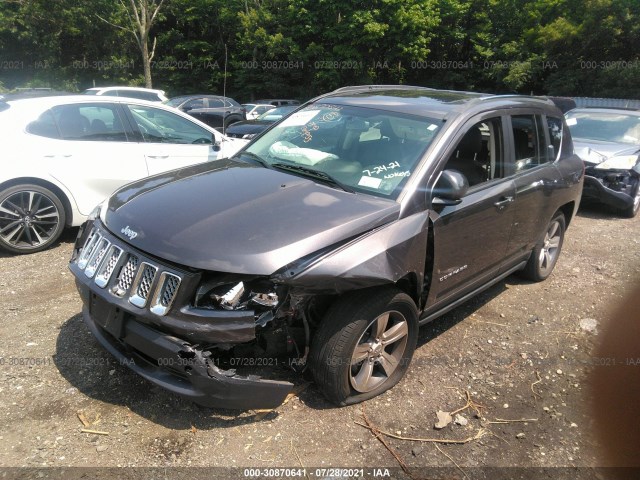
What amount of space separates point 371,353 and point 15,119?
4.59 meters

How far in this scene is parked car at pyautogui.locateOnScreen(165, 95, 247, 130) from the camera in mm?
15912

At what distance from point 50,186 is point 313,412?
13.1 feet

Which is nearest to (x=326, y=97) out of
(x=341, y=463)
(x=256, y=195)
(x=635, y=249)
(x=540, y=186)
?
(x=256, y=195)

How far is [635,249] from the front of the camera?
6.64 m

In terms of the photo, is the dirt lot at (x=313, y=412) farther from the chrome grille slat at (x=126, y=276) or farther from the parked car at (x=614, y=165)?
the parked car at (x=614, y=165)

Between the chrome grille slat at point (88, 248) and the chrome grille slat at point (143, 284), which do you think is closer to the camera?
the chrome grille slat at point (143, 284)

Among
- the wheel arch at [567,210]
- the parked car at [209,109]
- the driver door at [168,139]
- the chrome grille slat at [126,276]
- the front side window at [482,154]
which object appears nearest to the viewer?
the chrome grille slat at [126,276]

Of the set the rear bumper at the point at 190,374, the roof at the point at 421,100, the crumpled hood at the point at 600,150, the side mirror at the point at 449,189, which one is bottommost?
the rear bumper at the point at 190,374

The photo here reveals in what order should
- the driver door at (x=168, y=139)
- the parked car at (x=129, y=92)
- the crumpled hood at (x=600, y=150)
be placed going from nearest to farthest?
the driver door at (x=168, y=139) < the crumpled hood at (x=600, y=150) < the parked car at (x=129, y=92)

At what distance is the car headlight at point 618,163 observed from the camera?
25.7 feet

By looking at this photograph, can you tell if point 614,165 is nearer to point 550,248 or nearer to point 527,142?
point 550,248

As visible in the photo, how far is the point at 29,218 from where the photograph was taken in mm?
5324

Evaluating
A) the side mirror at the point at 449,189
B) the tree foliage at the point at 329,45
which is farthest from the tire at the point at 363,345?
the tree foliage at the point at 329,45

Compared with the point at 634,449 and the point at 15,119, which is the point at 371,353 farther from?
the point at 15,119
